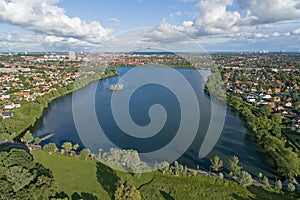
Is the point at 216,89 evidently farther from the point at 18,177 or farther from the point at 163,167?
the point at 18,177

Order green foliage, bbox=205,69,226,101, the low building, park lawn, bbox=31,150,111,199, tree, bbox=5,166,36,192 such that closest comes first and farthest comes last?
tree, bbox=5,166,36,192 < park lawn, bbox=31,150,111,199 < the low building < green foliage, bbox=205,69,226,101

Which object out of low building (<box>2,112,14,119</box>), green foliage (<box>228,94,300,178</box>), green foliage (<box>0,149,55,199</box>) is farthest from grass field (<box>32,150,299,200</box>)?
low building (<box>2,112,14,119</box>)

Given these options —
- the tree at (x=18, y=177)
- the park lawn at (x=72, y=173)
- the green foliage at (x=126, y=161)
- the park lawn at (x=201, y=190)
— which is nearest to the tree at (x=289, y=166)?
the park lawn at (x=201, y=190)

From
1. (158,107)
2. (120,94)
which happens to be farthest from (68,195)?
(120,94)

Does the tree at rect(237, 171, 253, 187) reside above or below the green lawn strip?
above

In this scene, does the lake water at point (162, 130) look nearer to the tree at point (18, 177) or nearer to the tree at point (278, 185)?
the tree at point (278, 185)

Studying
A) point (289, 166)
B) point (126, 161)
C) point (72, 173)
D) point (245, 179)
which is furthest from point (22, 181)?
point (289, 166)

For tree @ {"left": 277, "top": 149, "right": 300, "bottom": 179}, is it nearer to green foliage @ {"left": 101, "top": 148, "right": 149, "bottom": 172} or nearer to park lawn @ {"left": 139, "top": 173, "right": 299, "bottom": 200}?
park lawn @ {"left": 139, "top": 173, "right": 299, "bottom": 200}

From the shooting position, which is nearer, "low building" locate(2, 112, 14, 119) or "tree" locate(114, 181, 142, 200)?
"tree" locate(114, 181, 142, 200)
